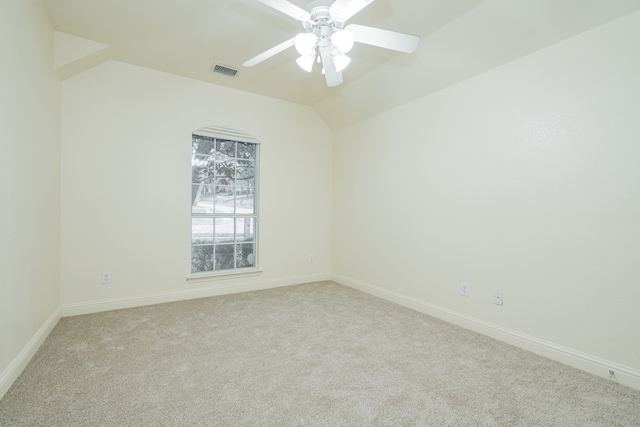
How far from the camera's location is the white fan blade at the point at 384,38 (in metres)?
1.68

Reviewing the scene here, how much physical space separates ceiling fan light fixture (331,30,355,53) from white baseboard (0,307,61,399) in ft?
8.50

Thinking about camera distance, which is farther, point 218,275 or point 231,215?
point 231,215

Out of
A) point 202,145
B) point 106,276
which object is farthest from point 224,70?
point 106,276

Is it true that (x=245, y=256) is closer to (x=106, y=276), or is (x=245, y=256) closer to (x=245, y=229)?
(x=245, y=229)

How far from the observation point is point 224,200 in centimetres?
377

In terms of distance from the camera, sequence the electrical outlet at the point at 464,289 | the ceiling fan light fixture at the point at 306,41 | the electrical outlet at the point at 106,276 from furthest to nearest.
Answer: the electrical outlet at the point at 106,276, the electrical outlet at the point at 464,289, the ceiling fan light fixture at the point at 306,41

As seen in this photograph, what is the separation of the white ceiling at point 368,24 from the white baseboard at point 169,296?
7.88 ft

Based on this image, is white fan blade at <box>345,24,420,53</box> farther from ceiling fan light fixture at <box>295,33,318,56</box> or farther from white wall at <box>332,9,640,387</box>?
white wall at <box>332,9,640,387</box>

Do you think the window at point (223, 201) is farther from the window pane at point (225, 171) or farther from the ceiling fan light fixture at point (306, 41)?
the ceiling fan light fixture at point (306, 41)

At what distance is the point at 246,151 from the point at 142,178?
1242 mm

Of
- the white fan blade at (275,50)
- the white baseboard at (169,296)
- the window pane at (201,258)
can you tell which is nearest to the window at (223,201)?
the window pane at (201,258)

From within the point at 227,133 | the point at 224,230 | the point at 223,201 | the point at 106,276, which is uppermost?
the point at 227,133

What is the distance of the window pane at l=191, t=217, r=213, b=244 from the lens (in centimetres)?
357

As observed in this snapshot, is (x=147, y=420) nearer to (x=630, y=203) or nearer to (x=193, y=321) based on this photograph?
(x=193, y=321)
